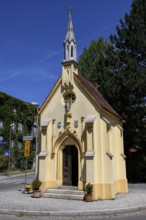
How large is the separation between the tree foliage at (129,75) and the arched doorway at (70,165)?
24.1ft

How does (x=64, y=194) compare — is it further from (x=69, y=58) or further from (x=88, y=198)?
(x=69, y=58)

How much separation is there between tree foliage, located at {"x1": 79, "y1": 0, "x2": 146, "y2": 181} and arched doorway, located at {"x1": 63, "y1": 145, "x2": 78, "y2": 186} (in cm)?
735

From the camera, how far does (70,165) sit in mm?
16531

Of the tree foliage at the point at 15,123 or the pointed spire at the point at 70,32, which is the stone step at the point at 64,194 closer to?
the pointed spire at the point at 70,32

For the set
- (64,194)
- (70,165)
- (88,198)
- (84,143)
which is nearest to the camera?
(88,198)

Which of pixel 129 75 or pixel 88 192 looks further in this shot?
pixel 129 75

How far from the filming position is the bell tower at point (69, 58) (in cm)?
1726

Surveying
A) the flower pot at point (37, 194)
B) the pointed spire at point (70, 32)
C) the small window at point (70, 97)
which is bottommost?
the flower pot at point (37, 194)

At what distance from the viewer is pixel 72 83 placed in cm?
1698

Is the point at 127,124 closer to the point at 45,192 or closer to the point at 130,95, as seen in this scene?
the point at 130,95

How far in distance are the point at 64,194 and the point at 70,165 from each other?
216 cm

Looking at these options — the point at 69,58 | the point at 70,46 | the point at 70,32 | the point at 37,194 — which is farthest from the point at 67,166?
the point at 70,32

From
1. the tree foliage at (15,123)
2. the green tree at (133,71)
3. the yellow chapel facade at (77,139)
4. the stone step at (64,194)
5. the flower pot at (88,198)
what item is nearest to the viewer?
the flower pot at (88,198)

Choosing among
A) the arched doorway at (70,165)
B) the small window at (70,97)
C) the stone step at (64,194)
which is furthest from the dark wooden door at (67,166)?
the small window at (70,97)
